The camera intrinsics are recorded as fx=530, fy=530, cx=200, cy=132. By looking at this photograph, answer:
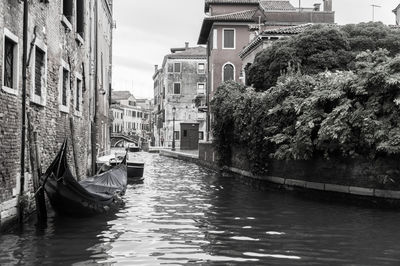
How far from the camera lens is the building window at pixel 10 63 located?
6891 millimetres

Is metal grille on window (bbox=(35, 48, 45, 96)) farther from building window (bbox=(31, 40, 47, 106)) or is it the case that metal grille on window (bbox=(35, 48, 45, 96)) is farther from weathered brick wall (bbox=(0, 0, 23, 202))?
weathered brick wall (bbox=(0, 0, 23, 202))

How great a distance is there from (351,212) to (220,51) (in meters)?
20.2

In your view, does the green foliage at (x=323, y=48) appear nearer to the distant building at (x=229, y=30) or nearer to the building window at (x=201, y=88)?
the distant building at (x=229, y=30)

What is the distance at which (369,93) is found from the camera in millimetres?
10344

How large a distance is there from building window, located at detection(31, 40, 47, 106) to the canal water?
1.97 metres

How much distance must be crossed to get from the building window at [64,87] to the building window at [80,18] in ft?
6.18

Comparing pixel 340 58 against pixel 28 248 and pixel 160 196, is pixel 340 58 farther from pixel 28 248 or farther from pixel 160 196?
pixel 28 248

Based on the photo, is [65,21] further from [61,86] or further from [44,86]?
[44,86]

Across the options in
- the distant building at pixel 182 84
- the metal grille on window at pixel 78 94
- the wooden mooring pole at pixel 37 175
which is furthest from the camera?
the distant building at pixel 182 84

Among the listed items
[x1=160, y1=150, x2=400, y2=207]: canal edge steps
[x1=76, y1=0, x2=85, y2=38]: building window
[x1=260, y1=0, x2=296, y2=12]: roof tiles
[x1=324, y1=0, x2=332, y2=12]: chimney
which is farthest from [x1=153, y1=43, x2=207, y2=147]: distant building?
[x1=76, y1=0, x2=85, y2=38]: building window

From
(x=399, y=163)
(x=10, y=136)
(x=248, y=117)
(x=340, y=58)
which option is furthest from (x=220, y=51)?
(x=10, y=136)

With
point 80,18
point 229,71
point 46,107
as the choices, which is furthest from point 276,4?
point 46,107

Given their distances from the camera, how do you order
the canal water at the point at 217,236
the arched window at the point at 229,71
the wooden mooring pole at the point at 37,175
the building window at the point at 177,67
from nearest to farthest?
1. the canal water at the point at 217,236
2. the wooden mooring pole at the point at 37,175
3. the arched window at the point at 229,71
4. the building window at the point at 177,67

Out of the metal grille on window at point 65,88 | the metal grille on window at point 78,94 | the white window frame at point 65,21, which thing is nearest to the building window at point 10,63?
the white window frame at point 65,21
